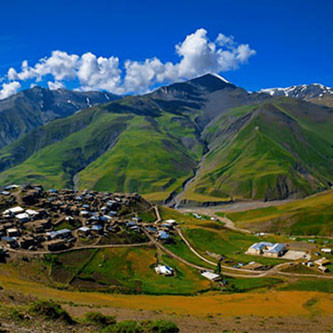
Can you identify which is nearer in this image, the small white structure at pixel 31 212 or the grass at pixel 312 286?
the grass at pixel 312 286

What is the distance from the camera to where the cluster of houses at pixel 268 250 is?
107 metres

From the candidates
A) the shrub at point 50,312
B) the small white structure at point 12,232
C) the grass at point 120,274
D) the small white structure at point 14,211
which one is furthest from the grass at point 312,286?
the small white structure at point 14,211

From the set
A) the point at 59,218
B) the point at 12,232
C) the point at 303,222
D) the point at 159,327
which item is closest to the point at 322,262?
the point at 303,222

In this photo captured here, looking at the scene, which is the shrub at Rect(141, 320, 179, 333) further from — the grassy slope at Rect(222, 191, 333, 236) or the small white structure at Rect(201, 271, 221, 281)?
the grassy slope at Rect(222, 191, 333, 236)

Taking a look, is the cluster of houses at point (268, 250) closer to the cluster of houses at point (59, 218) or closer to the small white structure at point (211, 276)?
the small white structure at point (211, 276)

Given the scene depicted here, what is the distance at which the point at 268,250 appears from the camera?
359 feet

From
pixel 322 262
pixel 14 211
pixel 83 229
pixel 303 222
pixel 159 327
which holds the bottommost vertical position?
pixel 322 262

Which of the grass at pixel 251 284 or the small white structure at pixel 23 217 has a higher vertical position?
the small white structure at pixel 23 217

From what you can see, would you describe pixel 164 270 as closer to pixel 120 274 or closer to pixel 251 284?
pixel 120 274

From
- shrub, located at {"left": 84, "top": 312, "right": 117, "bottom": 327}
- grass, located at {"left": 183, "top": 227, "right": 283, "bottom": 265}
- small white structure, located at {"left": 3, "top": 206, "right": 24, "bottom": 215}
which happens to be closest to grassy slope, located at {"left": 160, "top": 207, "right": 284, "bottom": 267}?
grass, located at {"left": 183, "top": 227, "right": 283, "bottom": 265}

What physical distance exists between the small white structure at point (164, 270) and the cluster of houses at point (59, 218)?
76.0ft

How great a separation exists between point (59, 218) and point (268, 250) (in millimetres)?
73890

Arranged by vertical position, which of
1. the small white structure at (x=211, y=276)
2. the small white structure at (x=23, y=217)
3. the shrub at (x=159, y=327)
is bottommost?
the small white structure at (x=211, y=276)

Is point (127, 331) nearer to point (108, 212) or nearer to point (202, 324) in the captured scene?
point (202, 324)
